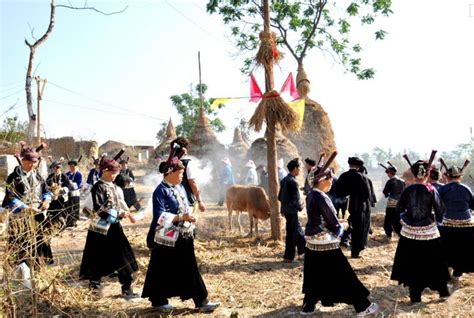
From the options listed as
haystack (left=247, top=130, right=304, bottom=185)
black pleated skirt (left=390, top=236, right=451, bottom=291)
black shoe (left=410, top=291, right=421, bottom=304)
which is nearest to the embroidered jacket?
black pleated skirt (left=390, top=236, right=451, bottom=291)

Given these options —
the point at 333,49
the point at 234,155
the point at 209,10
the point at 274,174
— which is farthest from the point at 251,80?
the point at 234,155

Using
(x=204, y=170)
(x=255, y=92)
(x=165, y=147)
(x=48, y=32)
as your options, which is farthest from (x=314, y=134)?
(x=48, y=32)

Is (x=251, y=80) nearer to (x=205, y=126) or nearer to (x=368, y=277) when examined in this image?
(x=368, y=277)

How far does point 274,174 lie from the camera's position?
31.6 ft

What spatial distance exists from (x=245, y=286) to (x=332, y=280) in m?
2.09

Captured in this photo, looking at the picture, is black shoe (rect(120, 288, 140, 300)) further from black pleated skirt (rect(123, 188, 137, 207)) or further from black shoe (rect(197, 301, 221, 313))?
black pleated skirt (rect(123, 188, 137, 207))

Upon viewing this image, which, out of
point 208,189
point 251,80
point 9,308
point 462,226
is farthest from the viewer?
point 208,189

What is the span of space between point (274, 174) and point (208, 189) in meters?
12.8

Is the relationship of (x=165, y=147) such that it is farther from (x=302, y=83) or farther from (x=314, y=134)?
(x=302, y=83)

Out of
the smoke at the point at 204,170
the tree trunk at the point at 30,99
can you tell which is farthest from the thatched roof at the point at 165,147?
the tree trunk at the point at 30,99

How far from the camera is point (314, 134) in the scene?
2064cm

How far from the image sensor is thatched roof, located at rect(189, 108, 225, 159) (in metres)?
22.5

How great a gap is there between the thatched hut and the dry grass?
34.1ft

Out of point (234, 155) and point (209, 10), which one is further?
point (234, 155)
